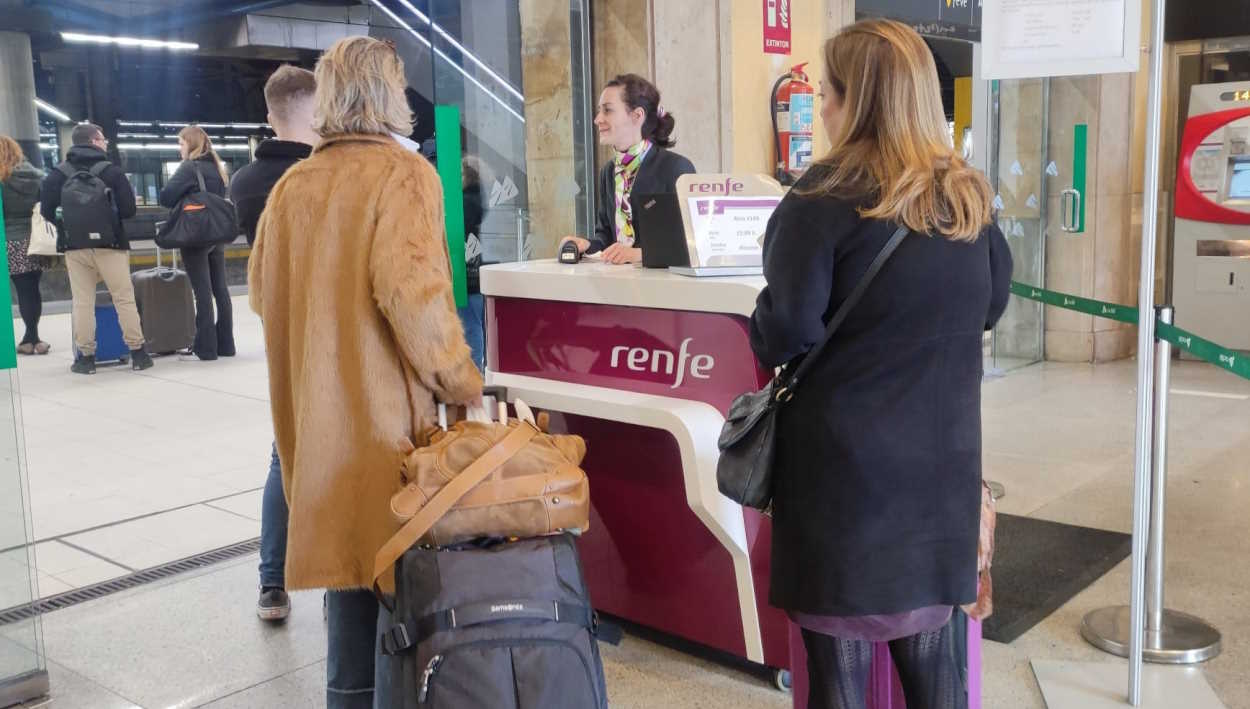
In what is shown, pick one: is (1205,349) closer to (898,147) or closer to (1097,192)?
(898,147)

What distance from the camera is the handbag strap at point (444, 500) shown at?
199 cm

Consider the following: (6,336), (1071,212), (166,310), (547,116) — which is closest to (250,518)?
(6,336)

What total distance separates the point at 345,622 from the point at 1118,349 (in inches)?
223

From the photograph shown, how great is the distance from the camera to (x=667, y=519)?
2.95 meters

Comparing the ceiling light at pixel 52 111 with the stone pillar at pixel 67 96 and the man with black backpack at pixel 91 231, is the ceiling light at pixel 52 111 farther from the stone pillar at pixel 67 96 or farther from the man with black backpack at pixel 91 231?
the man with black backpack at pixel 91 231

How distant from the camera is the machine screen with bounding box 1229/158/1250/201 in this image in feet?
23.9

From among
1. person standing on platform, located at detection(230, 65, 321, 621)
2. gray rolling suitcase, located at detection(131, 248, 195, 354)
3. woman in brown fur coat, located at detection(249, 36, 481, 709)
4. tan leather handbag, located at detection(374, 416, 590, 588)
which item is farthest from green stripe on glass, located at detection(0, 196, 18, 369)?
gray rolling suitcase, located at detection(131, 248, 195, 354)

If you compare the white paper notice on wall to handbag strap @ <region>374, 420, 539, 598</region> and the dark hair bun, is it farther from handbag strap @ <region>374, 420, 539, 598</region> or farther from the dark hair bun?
handbag strap @ <region>374, 420, 539, 598</region>

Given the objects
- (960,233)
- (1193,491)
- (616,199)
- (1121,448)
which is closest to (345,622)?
(960,233)

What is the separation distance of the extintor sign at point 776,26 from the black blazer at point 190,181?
15.4 ft

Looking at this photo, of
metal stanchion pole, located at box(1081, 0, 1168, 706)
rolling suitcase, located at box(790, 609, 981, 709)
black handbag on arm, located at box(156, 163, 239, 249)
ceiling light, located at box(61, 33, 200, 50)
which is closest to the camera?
rolling suitcase, located at box(790, 609, 981, 709)

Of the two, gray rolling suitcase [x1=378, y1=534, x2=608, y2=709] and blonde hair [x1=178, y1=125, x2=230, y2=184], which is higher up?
blonde hair [x1=178, y1=125, x2=230, y2=184]

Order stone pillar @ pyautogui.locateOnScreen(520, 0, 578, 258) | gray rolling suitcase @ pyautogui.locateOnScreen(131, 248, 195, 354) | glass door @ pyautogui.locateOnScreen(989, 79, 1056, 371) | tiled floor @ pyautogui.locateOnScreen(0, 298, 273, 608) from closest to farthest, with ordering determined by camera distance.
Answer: tiled floor @ pyautogui.locateOnScreen(0, 298, 273, 608) < glass door @ pyautogui.locateOnScreen(989, 79, 1056, 371) < stone pillar @ pyautogui.locateOnScreen(520, 0, 578, 258) < gray rolling suitcase @ pyautogui.locateOnScreen(131, 248, 195, 354)

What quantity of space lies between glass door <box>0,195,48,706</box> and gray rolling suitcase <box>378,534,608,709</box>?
1465mm
